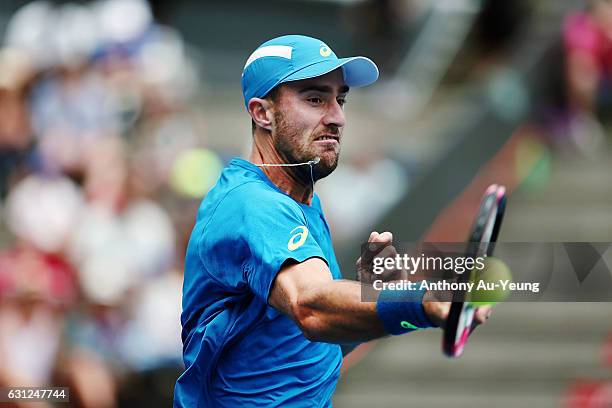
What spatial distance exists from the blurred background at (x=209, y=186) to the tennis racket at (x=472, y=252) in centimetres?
411

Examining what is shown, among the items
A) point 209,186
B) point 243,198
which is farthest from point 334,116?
point 209,186

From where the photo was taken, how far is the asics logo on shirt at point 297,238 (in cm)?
327

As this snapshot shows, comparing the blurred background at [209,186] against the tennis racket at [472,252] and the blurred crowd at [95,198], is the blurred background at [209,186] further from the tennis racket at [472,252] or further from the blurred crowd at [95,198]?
the tennis racket at [472,252]

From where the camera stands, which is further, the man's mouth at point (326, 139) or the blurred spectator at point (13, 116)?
the blurred spectator at point (13, 116)

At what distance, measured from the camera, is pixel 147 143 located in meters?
9.23

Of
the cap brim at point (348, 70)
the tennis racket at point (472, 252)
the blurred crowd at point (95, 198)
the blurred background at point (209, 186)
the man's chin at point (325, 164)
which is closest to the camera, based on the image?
the tennis racket at point (472, 252)

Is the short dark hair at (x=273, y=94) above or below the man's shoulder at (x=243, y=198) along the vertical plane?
above

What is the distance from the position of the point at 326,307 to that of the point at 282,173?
33.6 inches

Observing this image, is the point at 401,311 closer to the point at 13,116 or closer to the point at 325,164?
the point at 325,164

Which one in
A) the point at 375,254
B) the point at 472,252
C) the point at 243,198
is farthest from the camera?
the point at 243,198

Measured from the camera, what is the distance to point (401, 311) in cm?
296

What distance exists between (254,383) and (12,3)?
9.95 metres

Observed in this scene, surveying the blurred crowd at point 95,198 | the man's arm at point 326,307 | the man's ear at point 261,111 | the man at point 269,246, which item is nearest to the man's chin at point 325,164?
the man at point 269,246

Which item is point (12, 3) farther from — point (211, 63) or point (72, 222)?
point (72, 222)
